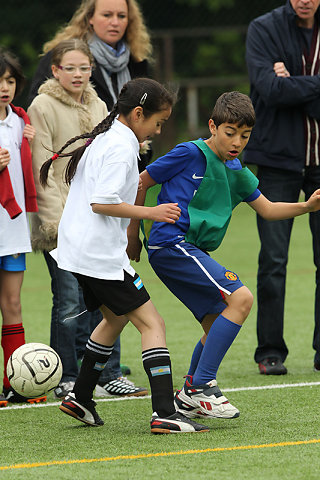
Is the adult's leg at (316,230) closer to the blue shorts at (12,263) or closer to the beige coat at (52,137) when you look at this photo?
the beige coat at (52,137)

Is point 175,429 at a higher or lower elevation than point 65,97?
lower

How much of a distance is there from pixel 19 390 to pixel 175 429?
1.01 metres

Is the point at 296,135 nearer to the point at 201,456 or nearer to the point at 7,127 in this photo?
the point at 7,127

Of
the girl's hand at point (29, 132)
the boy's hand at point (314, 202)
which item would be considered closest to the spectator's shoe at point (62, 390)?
the girl's hand at point (29, 132)

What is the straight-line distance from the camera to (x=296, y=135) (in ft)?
19.0

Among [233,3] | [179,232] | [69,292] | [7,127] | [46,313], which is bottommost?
[46,313]

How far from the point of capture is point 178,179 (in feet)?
14.7

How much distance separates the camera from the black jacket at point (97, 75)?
5492 millimetres

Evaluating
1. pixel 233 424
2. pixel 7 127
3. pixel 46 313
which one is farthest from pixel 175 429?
pixel 46 313

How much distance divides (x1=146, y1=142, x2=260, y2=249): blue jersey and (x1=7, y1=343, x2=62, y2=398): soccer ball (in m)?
0.81

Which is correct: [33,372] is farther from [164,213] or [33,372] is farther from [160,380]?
[164,213]

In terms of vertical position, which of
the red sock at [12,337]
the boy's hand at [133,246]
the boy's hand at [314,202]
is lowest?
the red sock at [12,337]

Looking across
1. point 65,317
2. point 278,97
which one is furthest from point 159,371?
point 278,97

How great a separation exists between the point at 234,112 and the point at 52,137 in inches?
50.9
